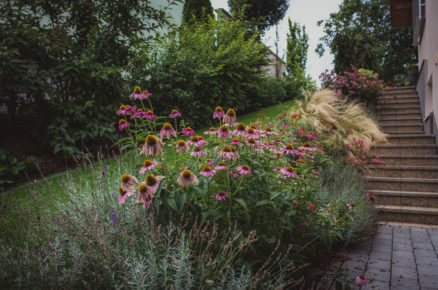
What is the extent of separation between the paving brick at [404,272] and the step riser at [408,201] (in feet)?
6.32

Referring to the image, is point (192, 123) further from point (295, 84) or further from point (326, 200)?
point (295, 84)

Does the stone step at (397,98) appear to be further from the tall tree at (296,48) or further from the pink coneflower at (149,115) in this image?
the tall tree at (296,48)

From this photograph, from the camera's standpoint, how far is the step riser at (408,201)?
171 inches

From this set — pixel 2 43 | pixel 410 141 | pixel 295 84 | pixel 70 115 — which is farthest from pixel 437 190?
pixel 295 84

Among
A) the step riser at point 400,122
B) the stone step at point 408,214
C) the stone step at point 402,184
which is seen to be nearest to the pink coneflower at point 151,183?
the stone step at point 408,214

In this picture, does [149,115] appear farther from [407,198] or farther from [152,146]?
[407,198]

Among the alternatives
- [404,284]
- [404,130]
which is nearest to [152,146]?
[404,284]

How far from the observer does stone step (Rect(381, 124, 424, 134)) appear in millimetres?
6552

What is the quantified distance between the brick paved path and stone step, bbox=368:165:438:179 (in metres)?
1.53

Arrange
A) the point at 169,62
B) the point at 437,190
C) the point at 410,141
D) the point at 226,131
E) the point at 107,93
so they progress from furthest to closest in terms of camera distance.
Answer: the point at 169,62, the point at 410,141, the point at 107,93, the point at 437,190, the point at 226,131

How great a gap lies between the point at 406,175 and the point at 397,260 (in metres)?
2.77

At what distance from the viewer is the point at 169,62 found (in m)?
6.73

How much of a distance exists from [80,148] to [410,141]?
21.5 ft

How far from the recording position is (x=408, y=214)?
13.7 feet
